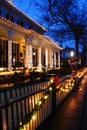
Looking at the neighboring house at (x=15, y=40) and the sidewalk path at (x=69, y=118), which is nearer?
the sidewalk path at (x=69, y=118)

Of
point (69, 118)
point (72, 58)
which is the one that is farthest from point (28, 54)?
point (69, 118)

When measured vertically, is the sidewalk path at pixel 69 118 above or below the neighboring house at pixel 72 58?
below

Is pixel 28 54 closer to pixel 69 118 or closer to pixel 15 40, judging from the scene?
pixel 15 40

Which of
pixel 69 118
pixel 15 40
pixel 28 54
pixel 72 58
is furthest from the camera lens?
pixel 72 58

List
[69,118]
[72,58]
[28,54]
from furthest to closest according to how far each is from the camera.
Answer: [72,58]
[28,54]
[69,118]

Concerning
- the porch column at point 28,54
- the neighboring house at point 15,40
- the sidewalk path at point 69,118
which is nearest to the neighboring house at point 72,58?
the neighboring house at point 15,40

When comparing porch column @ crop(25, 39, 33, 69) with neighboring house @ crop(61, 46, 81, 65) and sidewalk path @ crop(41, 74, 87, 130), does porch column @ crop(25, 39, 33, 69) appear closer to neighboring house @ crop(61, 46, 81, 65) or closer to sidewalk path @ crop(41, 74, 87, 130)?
neighboring house @ crop(61, 46, 81, 65)

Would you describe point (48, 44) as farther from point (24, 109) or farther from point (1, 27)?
point (24, 109)

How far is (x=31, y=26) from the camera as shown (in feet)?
111

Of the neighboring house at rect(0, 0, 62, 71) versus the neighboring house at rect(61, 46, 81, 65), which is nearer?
the neighboring house at rect(0, 0, 62, 71)

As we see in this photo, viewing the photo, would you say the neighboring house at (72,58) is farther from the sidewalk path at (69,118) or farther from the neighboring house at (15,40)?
the sidewalk path at (69,118)

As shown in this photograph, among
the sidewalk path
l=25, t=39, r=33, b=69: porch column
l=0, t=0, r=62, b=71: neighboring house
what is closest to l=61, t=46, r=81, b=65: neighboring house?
l=0, t=0, r=62, b=71: neighboring house

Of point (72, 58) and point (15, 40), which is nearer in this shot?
point (15, 40)

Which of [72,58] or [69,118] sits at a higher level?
[72,58]
